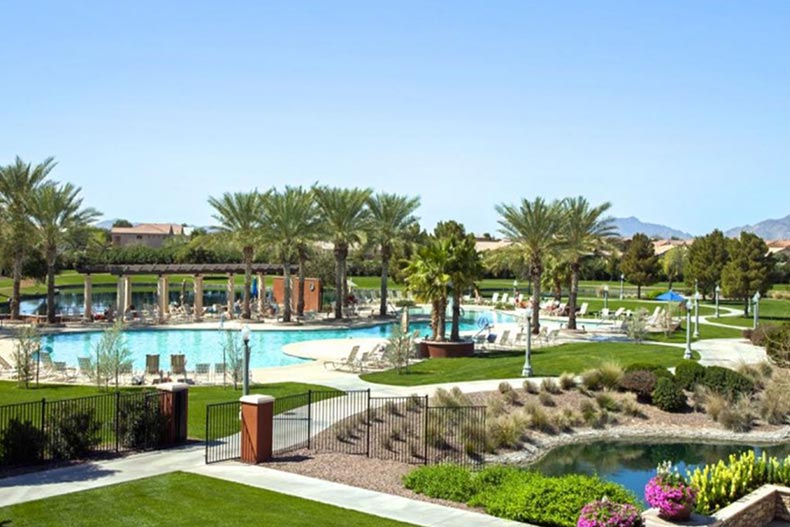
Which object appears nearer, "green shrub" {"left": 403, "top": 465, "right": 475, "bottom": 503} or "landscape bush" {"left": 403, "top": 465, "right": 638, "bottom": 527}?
"landscape bush" {"left": 403, "top": 465, "right": 638, "bottom": 527}

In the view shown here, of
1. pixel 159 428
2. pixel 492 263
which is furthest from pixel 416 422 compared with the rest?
pixel 492 263

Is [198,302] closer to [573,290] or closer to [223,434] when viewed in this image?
[573,290]

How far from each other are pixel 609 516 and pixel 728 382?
1925 centimetres

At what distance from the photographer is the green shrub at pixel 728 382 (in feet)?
92.9

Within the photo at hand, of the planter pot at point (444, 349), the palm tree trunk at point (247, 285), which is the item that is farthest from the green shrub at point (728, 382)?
the palm tree trunk at point (247, 285)

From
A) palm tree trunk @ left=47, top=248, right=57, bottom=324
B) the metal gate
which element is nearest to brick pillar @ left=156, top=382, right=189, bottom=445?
the metal gate

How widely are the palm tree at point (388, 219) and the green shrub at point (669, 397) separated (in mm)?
28196

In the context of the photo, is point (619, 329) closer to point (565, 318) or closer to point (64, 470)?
point (565, 318)

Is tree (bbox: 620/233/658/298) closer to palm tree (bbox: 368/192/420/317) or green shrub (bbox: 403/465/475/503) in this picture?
palm tree (bbox: 368/192/420/317)

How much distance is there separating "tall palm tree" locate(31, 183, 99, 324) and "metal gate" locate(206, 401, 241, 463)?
100 ft

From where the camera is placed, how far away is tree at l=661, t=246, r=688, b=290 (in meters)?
92.8

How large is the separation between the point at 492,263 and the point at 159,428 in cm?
2722

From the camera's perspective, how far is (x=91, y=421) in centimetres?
1712

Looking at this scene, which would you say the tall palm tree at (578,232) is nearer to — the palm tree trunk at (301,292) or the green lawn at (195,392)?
the palm tree trunk at (301,292)
